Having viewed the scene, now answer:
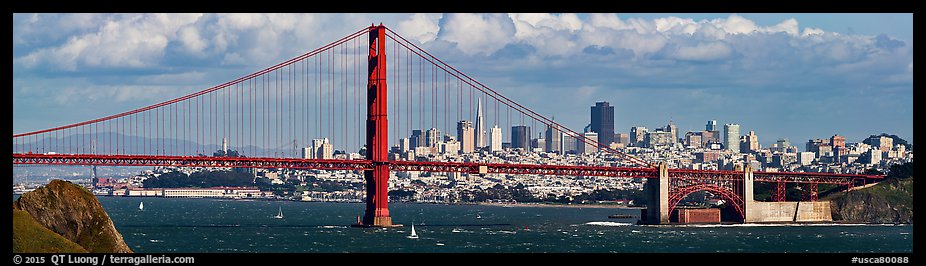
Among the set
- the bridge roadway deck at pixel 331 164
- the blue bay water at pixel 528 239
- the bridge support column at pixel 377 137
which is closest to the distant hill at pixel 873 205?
the bridge roadway deck at pixel 331 164

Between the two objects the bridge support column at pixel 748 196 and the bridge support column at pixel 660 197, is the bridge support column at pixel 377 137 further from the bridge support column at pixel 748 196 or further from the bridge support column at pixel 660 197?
the bridge support column at pixel 748 196

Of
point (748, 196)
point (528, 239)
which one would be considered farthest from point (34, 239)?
point (748, 196)

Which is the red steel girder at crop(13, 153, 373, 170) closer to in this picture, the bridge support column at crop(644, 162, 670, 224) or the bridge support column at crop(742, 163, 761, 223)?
the bridge support column at crop(644, 162, 670, 224)
